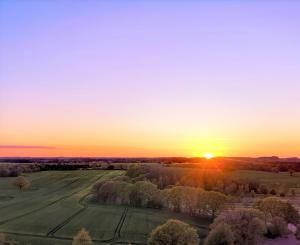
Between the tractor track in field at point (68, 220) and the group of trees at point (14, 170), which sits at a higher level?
the group of trees at point (14, 170)

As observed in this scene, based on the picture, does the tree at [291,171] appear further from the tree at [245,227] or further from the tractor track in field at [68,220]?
the tree at [245,227]

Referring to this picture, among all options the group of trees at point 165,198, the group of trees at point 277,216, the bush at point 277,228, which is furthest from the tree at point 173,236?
the group of trees at point 165,198

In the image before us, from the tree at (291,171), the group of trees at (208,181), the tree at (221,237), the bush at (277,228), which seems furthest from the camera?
the tree at (291,171)

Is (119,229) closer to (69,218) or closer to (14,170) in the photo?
(69,218)

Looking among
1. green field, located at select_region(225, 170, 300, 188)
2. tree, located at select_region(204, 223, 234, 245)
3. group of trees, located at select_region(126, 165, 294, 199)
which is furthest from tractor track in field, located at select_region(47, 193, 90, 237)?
green field, located at select_region(225, 170, 300, 188)

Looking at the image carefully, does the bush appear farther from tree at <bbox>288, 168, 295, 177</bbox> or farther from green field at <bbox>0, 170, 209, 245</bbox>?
tree at <bbox>288, 168, 295, 177</bbox>

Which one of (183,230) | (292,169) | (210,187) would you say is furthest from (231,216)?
(292,169)

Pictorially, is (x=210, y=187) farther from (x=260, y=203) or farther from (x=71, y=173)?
(x=71, y=173)
